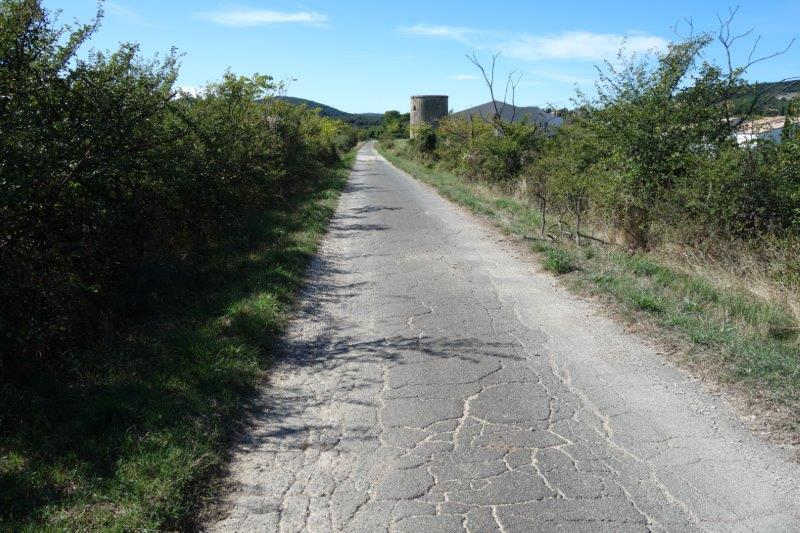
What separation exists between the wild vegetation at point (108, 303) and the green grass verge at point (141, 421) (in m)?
0.01

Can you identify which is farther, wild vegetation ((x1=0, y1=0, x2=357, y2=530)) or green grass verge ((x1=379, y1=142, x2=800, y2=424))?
green grass verge ((x1=379, y1=142, x2=800, y2=424))

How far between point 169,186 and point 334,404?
5.38 meters

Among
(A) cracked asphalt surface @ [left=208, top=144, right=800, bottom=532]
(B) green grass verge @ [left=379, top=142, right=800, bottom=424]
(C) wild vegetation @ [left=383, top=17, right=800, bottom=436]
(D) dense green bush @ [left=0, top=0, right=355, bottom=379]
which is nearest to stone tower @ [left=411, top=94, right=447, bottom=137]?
(C) wild vegetation @ [left=383, top=17, right=800, bottom=436]

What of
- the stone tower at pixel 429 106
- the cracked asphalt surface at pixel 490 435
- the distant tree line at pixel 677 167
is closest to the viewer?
the cracked asphalt surface at pixel 490 435

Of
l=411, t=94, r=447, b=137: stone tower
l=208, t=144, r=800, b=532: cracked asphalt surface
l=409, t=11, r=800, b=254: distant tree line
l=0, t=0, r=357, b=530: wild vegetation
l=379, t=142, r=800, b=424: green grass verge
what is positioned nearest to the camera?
l=208, t=144, r=800, b=532: cracked asphalt surface

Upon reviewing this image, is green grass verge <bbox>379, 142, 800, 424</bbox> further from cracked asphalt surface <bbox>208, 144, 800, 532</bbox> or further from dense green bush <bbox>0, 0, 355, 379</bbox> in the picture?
dense green bush <bbox>0, 0, 355, 379</bbox>

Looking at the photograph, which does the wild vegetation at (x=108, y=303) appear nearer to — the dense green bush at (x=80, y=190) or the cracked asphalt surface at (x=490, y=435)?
the dense green bush at (x=80, y=190)

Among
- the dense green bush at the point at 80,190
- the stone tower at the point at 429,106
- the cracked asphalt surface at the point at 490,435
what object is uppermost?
the stone tower at the point at 429,106

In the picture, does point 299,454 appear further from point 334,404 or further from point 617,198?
point 617,198

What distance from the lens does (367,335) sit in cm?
609

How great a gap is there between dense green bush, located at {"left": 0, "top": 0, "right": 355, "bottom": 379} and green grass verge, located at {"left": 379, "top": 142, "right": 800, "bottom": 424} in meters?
5.32

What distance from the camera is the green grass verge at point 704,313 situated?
466 cm

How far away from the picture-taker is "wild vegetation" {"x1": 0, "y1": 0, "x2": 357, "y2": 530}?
3500 millimetres

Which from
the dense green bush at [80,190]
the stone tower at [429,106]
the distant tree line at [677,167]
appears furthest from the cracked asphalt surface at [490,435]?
the stone tower at [429,106]
